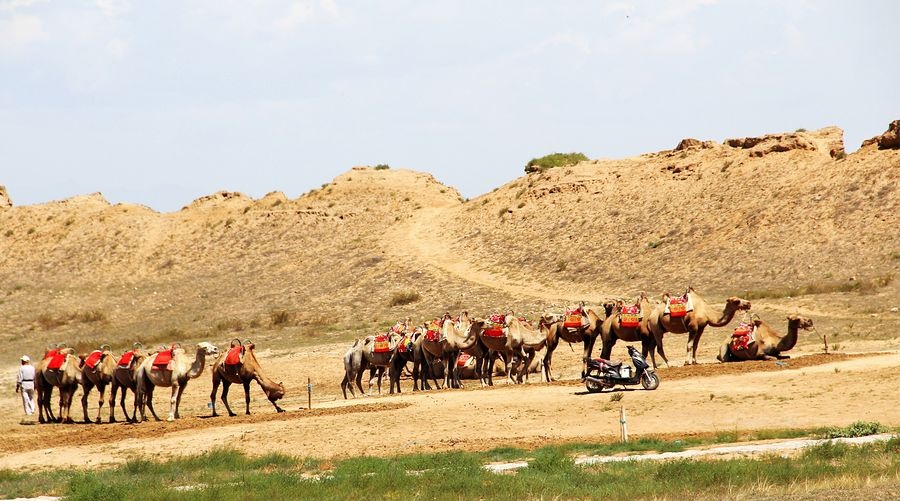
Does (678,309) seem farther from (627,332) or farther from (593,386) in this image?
(593,386)

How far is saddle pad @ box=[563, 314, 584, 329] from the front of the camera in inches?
1151

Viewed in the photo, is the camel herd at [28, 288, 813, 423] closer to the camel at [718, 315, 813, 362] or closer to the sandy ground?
the camel at [718, 315, 813, 362]

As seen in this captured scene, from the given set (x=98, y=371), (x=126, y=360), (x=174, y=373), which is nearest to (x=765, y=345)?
(x=174, y=373)

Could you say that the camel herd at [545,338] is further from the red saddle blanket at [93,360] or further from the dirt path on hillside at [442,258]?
the dirt path on hillside at [442,258]

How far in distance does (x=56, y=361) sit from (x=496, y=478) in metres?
16.3

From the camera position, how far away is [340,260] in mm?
66688

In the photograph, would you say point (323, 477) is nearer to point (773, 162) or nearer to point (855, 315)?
point (855, 315)

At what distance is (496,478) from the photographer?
51.4 ft

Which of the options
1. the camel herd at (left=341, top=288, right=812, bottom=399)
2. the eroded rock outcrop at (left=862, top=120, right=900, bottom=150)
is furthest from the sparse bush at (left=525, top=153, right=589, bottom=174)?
the camel herd at (left=341, top=288, right=812, bottom=399)

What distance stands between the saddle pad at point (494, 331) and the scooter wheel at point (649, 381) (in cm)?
555

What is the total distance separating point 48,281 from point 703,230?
119ft

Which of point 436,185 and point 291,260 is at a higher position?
point 436,185

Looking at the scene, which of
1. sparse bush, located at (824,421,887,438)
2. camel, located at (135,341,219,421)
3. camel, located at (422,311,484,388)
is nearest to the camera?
sparse bush, located at (824,421,887,438)


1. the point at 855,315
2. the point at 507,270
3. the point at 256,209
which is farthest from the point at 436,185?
the point at 855,315
